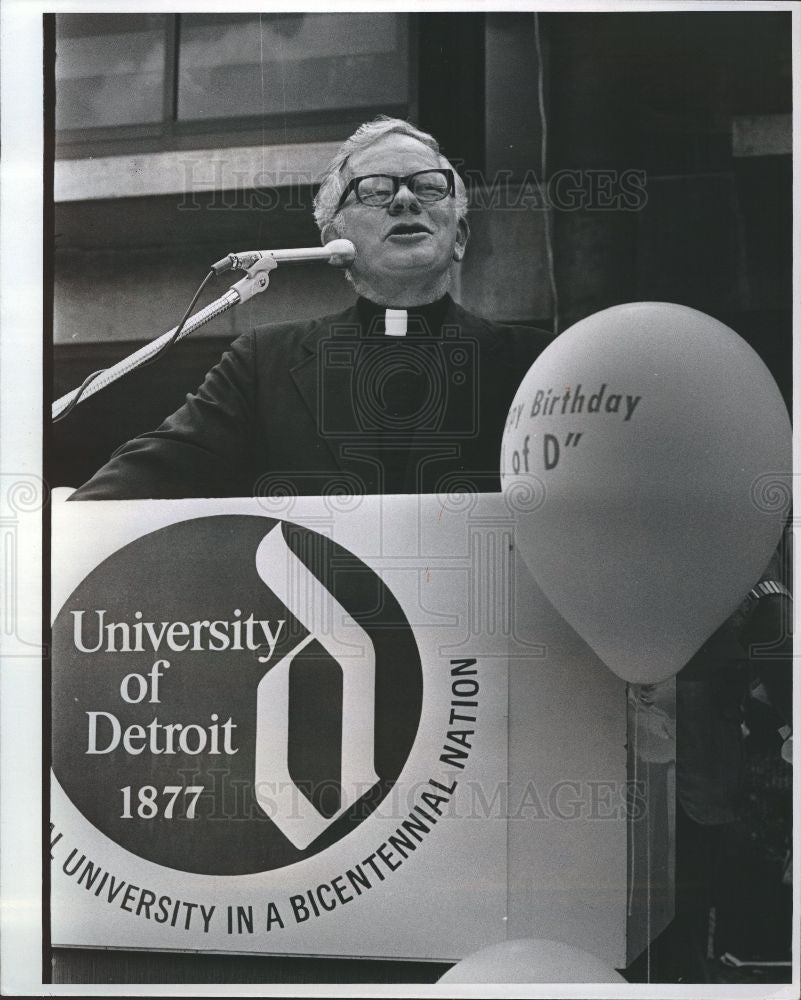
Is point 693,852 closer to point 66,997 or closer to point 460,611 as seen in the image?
point 460,611

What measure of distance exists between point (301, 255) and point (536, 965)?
1.32 metres

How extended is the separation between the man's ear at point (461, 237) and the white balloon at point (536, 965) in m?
1.22

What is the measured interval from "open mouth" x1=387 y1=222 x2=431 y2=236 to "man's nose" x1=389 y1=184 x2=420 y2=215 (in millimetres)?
23

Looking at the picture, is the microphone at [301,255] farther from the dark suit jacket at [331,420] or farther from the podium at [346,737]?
the podium at [346,737]

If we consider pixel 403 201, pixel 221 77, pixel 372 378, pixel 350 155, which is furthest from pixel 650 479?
pixel 221 77

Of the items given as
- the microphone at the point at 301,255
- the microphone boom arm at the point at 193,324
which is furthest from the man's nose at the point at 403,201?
the microphone boom arm at the point at 193,324

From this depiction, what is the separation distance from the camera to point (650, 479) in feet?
5.82

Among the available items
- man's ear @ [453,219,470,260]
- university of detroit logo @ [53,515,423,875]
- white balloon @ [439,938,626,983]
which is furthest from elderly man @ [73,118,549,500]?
white balloon @ [439,938,626,983]

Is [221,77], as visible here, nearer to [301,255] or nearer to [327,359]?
[301,255]

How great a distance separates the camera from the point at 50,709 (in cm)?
204

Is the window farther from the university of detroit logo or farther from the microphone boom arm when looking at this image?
the university of detroit logo

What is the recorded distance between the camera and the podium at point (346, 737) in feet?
6.53

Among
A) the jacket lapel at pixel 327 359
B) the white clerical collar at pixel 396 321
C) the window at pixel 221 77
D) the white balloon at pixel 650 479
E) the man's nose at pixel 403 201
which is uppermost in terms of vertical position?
the window at pixel 221 77

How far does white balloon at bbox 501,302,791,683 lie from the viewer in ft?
5.78
